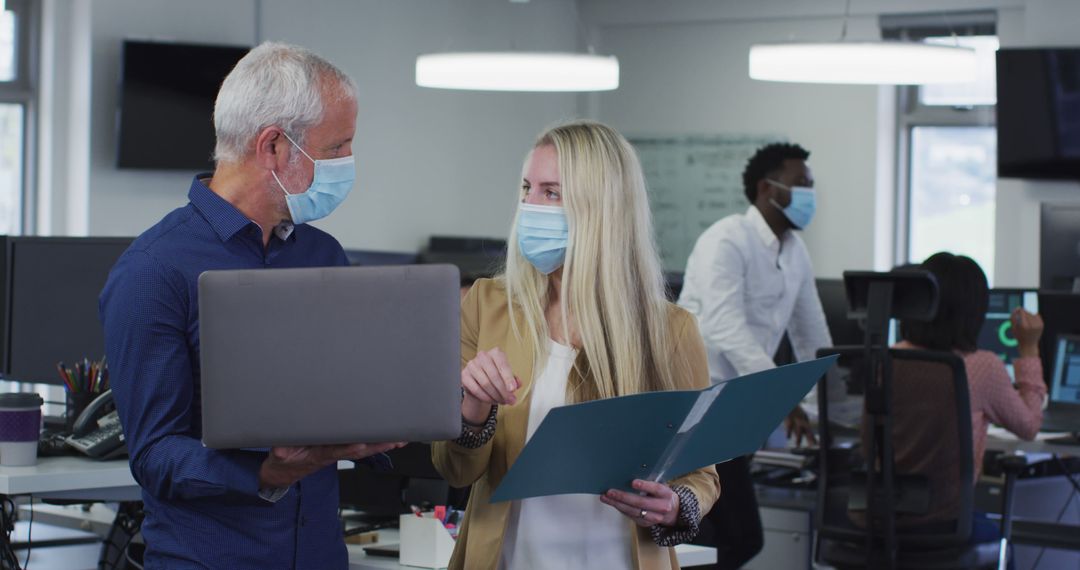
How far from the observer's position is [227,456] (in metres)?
1.55

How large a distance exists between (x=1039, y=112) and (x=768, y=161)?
9.27 ft

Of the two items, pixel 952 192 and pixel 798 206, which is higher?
pixel 952 192

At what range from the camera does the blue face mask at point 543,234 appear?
1821 mm

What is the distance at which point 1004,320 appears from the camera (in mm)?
4680

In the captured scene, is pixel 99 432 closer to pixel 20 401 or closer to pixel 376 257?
pixel 20 401

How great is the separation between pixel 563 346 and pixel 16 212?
4843mm

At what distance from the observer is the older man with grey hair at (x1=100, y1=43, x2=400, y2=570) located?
5.14 ft

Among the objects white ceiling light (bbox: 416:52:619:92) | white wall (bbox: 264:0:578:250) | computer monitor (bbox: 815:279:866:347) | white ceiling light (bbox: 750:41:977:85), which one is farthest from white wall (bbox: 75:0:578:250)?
white ceiling light (bbox: 750:41:977:85)

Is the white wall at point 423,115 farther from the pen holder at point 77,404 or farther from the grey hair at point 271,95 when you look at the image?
the grey hair at point 271,95

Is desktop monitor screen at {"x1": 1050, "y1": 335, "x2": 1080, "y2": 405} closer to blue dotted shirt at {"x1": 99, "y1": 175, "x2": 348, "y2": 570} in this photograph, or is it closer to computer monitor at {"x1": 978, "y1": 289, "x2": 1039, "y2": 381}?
computer monitor at {"x1": 978, "y1": 289, "x2": 1039, "y2": 381}

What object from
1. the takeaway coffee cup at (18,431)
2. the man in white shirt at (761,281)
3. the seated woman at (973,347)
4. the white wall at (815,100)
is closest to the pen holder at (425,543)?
the takeaway coffee cup at (18,431)

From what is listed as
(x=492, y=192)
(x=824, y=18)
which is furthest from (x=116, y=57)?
(x=824, y=18)

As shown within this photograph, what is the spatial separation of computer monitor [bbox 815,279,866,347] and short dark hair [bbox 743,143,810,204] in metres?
0.42

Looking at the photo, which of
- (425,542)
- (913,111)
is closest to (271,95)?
(425,542)
